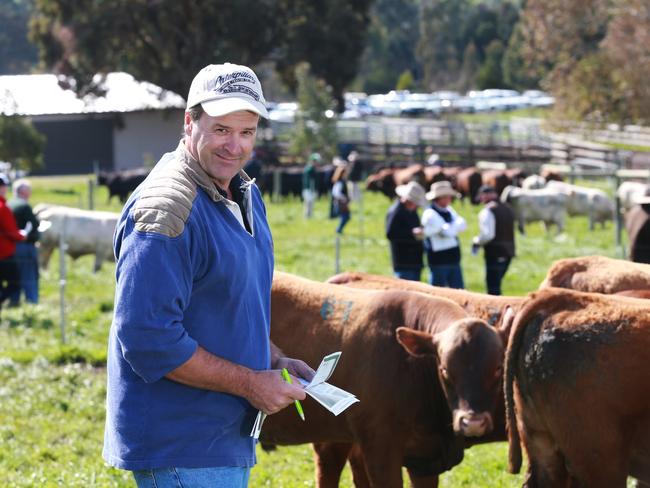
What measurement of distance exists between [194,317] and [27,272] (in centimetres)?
1263

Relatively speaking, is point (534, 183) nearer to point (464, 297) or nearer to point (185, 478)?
point (464, 297)

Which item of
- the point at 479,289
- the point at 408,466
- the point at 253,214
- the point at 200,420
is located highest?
the point at 253,214

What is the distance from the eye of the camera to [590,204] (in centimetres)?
2502

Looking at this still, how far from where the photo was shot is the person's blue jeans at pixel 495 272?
15.0 meters

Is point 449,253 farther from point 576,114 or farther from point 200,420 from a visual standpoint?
point 576,114

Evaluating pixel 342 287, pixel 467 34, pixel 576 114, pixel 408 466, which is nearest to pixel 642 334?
pixel 408 466

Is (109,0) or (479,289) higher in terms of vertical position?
(109,0)

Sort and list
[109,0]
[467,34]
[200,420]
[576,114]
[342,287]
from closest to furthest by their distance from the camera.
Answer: [200,420] < [342,287] < [576,114] < [109,0] < [467,34]

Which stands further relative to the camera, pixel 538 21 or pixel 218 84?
pixel 538 21

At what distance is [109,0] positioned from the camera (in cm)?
5044

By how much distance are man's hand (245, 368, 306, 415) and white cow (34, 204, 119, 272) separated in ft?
52.9

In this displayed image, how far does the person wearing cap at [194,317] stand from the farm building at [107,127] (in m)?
52.4

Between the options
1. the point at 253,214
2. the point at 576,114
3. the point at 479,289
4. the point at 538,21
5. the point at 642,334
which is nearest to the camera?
the point at 253,214

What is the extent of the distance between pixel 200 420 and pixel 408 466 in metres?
3.23
